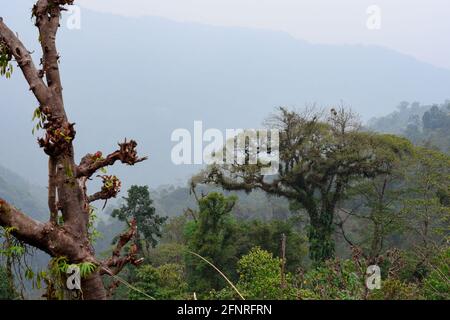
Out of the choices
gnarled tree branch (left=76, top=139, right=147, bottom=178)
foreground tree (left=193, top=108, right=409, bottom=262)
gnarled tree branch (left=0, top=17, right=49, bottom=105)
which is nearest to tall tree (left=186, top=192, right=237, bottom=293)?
foreground tree (left=193, top=108, right=409, bottom=262)

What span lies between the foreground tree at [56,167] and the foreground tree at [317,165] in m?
20.2

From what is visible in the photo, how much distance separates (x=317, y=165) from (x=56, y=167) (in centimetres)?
2102

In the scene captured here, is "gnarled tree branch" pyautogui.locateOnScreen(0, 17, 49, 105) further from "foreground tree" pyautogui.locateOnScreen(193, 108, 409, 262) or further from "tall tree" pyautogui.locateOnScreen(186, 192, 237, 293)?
"foreground tree" pyautogui.locateOnScreen(193, 108, 409, 262)

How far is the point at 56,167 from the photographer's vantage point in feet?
9.04

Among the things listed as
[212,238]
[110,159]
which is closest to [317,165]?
[212,238]

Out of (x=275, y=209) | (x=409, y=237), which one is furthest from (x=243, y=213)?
(x=409, y=237)

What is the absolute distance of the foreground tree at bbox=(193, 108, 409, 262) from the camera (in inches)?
893

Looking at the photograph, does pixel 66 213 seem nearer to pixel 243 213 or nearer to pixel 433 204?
pixel 433 204

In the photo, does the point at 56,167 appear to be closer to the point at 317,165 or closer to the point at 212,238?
the point at 212,238

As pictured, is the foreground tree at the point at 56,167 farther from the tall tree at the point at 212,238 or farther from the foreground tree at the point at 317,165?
the foreground tree at the point at 317,165

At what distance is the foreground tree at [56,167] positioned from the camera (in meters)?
2.64

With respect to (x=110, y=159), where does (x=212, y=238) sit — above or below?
below

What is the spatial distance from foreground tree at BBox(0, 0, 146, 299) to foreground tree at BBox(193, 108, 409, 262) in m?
20.2

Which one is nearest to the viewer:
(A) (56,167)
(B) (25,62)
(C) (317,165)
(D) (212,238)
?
(A) (56,167)
